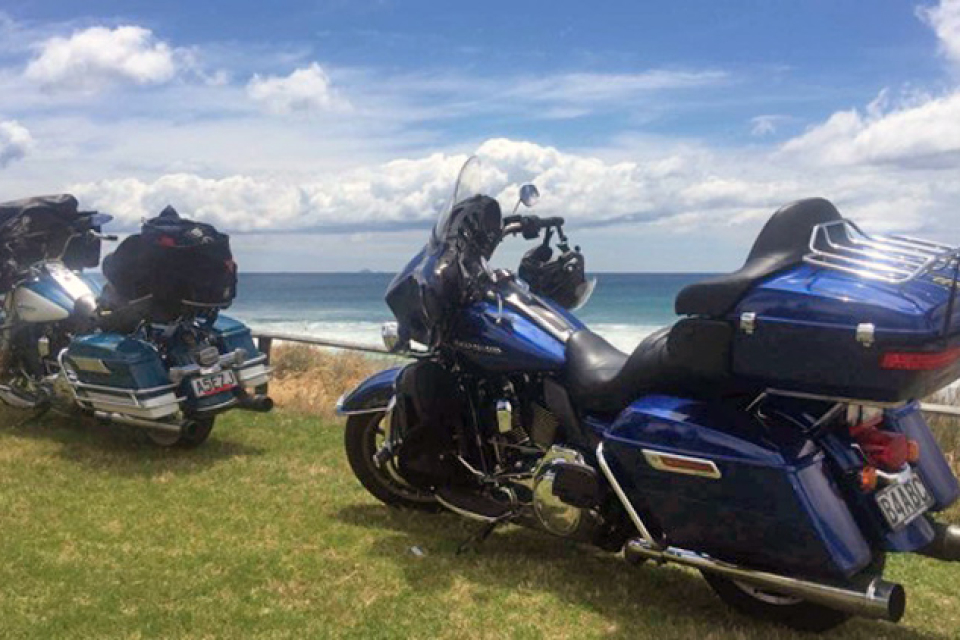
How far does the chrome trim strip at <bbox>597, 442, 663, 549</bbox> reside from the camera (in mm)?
3564

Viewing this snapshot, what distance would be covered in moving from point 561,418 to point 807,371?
4.22 feet

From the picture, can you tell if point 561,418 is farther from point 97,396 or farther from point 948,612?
point 97,396

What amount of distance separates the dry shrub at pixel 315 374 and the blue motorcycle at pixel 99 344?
169 cm

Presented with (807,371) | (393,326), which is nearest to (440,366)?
(393,326)

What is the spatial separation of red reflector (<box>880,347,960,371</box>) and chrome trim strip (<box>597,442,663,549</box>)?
43.5 inches

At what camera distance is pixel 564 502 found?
12.7ft

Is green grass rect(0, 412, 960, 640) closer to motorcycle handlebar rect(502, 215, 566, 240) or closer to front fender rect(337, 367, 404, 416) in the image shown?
front fender rect(337, 367, 404, 416)

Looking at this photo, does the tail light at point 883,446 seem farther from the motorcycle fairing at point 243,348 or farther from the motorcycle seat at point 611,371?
the motorcycle fairing at point 243,348

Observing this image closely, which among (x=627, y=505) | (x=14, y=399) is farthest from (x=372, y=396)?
(x=14, y=399)

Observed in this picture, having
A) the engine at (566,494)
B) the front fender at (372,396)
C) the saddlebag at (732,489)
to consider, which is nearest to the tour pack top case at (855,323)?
the saddlebag at (732,489)

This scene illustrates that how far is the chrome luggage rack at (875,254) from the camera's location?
3090 mm

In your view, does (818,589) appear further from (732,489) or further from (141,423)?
(141,423)

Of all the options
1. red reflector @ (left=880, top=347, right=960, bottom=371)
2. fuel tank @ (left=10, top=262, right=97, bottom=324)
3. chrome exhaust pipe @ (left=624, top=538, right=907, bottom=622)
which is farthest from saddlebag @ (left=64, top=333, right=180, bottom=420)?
red reflector @ (left=880, top=347, right=960, bottom=371)

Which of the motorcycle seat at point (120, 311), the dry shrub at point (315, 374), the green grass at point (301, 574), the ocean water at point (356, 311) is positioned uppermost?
the motorcycle seat at point (120, 311)
